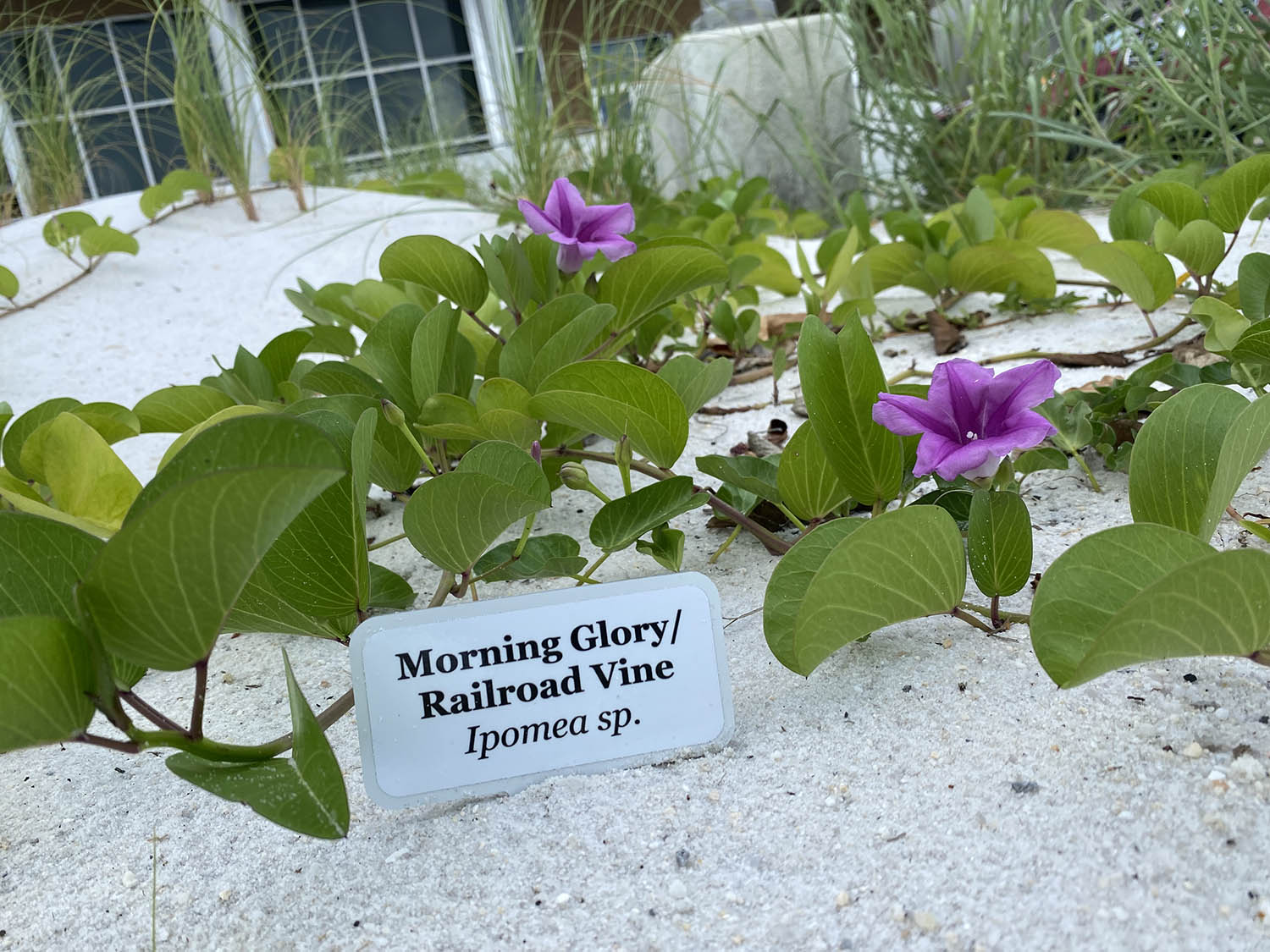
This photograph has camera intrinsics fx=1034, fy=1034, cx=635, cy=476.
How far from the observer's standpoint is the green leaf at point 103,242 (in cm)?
229

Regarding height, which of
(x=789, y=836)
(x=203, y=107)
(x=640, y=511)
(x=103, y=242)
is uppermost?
(x=203, y=107)

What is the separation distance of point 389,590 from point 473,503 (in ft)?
0.70

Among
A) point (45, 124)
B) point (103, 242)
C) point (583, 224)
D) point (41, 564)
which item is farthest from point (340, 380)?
point (45, 124)

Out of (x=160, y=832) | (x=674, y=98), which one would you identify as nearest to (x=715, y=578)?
(x=160, y=832)

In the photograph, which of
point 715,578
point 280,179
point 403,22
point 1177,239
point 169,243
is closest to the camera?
point 715,578

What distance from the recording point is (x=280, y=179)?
→ 308 cm

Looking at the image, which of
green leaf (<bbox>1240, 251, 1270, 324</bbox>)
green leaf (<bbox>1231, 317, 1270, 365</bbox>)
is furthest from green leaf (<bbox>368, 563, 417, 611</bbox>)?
green leaf (<bbox>1240, 251, 1270, 324</bbox>)

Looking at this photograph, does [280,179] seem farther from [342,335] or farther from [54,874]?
[54,874]

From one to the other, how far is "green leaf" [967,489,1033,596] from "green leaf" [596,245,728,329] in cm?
45

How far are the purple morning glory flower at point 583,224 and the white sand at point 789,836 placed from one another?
47 centimetres

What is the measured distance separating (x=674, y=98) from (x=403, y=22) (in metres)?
3.59

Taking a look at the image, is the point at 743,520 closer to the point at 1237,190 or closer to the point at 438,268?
the point at 438,268

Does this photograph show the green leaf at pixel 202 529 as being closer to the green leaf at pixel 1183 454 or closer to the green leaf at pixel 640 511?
the green leaf at pixel 640 511

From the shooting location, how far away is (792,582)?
0.67m
